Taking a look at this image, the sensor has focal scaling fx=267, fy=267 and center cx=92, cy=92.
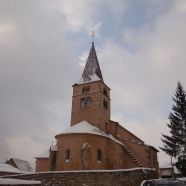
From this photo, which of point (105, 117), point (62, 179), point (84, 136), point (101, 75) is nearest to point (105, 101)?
point (105, 117)

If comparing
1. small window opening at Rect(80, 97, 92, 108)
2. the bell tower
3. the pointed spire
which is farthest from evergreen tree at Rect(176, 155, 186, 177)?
the pointed spire

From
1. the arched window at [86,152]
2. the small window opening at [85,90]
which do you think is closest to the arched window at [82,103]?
the small window opening at [85,90]

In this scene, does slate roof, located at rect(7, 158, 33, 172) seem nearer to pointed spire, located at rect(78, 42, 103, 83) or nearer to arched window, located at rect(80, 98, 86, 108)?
arched window, located at rect(80, 98, 86, 108)

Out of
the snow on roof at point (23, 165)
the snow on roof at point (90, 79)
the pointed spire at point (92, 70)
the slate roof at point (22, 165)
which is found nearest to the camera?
the snow on roof at point (90, 79)

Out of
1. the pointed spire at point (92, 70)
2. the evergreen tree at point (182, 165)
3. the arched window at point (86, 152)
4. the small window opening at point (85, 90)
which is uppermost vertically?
the pointed spire at point (92, 70)

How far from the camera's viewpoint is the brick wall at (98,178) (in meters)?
21.8

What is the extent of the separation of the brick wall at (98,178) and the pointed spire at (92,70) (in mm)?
20384

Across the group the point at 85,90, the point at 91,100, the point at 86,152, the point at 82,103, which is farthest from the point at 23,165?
the point at 86,152

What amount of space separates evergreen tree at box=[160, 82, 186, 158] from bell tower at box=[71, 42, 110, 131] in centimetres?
922

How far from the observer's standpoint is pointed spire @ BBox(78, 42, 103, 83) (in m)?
42.2

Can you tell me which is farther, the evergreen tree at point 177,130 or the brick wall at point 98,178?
the evergreen tree at point 177,130

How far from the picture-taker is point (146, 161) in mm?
40406

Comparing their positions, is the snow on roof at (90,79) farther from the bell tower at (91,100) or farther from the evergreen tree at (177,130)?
the evergreen tree at (177,130)

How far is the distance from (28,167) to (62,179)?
39668mm
